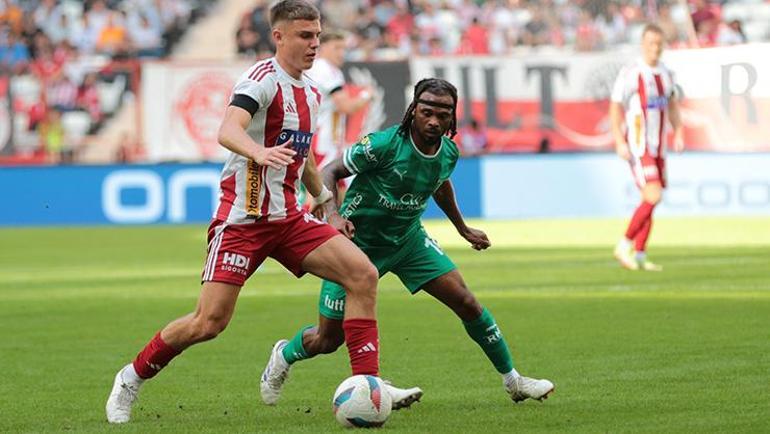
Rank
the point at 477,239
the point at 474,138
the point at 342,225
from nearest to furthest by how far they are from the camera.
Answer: the point at 342,225 → the point at 477,239 → the point at 474,138

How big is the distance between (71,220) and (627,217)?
9390 millimetres

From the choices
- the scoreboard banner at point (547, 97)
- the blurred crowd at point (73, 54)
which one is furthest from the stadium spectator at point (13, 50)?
the scoreboard banner at point (547, 97)

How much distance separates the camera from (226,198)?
7516 mm

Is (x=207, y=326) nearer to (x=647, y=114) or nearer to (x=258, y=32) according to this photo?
(x=647, y=114)

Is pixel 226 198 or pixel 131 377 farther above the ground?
pixel 226 198

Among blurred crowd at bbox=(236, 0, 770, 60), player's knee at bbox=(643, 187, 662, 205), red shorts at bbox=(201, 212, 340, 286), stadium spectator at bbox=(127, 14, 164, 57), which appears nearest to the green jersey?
red shorts at bbox=(201, 212, 340, 286)

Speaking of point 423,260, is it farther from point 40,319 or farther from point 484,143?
point 484,143

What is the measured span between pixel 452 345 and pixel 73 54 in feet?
72.0

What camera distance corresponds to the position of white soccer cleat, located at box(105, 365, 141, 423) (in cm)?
753

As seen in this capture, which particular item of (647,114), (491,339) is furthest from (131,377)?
(647,114)

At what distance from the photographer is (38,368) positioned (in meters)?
9.68

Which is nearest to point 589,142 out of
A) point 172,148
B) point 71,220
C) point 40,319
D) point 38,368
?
point 172,148

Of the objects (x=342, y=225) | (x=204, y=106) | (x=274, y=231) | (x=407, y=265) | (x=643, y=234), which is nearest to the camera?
(x=274, y=231)

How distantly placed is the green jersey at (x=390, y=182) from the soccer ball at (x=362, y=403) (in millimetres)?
1086
